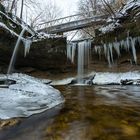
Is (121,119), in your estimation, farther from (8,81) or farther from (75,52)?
(75,52)

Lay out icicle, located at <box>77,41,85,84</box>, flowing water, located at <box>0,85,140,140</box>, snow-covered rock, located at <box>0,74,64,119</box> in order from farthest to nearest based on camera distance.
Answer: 1. icicle, located at <box>77,41,85,84</box>
2. snow-covered rock, located at <box>0,74,64,119</box>
3. flowing water, located at <box>0,85,140,140</box>

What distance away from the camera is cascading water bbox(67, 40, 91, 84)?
14320 mm

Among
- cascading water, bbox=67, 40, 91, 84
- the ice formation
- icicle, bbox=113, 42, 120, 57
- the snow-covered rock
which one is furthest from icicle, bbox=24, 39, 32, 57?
the snow-covered rock

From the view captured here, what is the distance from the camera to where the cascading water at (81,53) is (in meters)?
14.3

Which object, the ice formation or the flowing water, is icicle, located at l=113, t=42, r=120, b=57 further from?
the flowing water

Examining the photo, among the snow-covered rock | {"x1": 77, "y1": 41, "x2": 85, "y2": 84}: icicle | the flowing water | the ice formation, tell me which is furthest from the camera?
{"x1": 77, "y1": 41, "x2": 85, "y2": 84}: icicle

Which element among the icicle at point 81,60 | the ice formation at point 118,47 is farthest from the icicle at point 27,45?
the ice formation at point 118,47

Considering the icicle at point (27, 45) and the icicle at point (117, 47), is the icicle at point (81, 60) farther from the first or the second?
the icicle at point (27, 45)

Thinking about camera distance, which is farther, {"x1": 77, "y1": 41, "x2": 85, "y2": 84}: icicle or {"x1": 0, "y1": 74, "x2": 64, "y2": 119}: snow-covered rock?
{"x1": 77, "y1": 41, "x2": 85, "y2": 84}: icicle

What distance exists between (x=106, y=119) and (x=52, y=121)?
99cm

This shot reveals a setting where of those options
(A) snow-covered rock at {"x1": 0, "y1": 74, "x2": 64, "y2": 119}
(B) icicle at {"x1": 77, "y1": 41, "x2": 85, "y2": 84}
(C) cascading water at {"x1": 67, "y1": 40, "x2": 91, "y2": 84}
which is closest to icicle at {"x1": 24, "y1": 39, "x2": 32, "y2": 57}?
(C) cascading water at {"x1": 67, "y1": 40, "x2": 91, "y2": 84}

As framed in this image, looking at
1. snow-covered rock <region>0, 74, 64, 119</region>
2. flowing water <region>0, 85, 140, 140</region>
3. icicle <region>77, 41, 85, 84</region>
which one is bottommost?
flowing water <region>0, 85, 140, 140</region>

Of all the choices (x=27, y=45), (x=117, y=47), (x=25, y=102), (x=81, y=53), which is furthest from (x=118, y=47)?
(x=25, y=102)

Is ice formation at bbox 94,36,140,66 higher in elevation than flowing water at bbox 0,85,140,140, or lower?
higher
